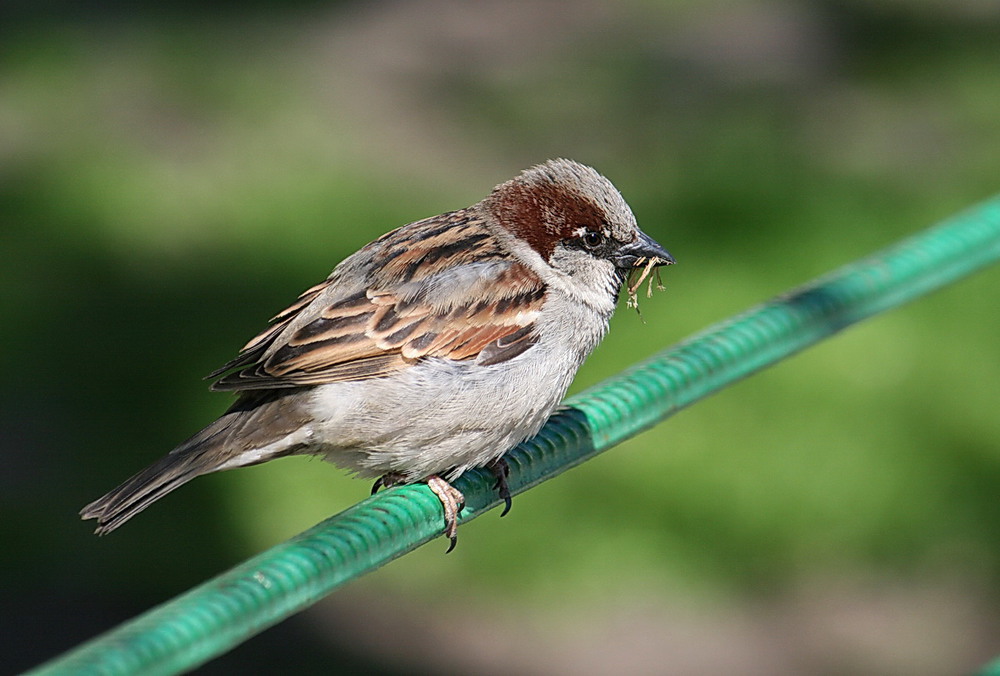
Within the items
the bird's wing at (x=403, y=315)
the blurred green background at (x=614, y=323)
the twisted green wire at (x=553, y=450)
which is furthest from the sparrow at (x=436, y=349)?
the blurred green background at (x=614, y=323)

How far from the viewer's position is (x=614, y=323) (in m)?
6.32

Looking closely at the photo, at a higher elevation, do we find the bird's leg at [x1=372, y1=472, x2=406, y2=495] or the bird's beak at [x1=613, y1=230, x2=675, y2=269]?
the bird's beak at [x1=613, y1=230, x2=675, y2=269]

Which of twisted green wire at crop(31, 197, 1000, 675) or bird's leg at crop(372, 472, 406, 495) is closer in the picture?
twisted green wire at crop(31, 197, 1000, 675)

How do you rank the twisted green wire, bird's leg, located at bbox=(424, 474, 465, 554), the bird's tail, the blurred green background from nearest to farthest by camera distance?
the twisted green wire, bird's leg, located at bbox=(424, 474, 465, 554), the bird's tail, the blurred green background

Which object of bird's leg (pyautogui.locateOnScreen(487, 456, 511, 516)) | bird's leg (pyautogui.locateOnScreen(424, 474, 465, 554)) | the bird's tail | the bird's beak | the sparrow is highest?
the bird's beak

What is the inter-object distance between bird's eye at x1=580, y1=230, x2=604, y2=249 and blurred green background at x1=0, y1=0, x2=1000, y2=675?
1.95 meters

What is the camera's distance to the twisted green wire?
203 centimetres

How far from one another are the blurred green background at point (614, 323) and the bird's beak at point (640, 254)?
1.92 meters

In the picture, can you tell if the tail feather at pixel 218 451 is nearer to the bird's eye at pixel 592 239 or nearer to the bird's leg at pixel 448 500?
the bird's leg at pixel 448 500

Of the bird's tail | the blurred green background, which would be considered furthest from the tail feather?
the blurred green background

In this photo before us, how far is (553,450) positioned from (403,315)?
0.50m

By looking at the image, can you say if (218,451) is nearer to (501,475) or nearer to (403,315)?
(403,315)

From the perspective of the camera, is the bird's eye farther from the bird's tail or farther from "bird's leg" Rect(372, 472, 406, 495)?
the bird's tail

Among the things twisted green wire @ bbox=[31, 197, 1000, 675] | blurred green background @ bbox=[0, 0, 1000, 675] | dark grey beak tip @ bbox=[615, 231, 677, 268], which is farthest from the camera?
blurred green background @ bbox=[0, 0, 1000, 675]
